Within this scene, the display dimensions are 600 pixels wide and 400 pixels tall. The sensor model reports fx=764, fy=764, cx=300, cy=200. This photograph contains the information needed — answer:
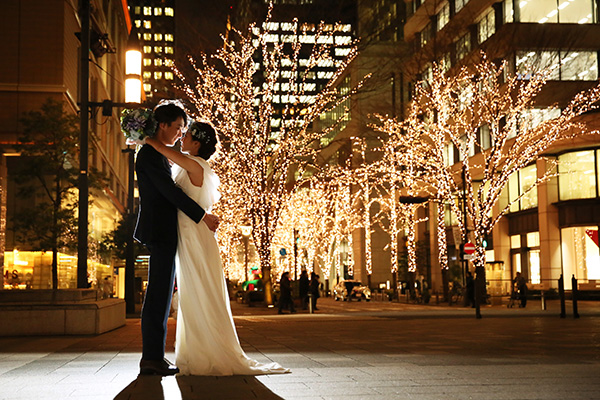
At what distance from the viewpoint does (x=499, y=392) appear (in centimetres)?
505

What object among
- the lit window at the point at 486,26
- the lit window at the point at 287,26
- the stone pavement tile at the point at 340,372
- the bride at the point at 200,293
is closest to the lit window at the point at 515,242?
the lit window at the point at 486,26

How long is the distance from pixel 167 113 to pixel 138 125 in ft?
0.91

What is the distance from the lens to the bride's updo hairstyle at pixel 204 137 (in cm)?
629

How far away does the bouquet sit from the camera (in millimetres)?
6137

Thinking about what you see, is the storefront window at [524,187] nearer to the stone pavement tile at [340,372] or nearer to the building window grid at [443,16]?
the building window grid at [443,16]

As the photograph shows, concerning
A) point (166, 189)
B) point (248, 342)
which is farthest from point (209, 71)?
point (166, 189)

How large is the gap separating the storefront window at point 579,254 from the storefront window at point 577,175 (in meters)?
1.80

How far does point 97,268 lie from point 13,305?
36.8m

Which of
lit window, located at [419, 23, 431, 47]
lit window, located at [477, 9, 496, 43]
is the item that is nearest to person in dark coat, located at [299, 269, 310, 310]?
lit window, located at [477, 9, 496, 43]

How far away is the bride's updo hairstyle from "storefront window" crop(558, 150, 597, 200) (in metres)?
36.1

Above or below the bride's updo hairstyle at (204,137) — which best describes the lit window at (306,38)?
above

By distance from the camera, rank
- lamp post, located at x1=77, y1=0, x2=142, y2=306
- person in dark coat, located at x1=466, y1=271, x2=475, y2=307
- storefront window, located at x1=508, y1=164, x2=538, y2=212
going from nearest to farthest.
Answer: lamp post, located at x1=77, y1=0, x2=142, y2=306 → person in dark coat, located at x1=466, y1=271, x2=475, y2=307 → storefront window, located at x1=508, y1=164, x2=538, y2=212

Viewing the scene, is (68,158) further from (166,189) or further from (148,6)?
(148,6)

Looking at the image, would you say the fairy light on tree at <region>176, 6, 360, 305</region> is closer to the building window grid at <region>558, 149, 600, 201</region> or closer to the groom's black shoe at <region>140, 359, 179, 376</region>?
the building window grid at <region>558, 149, 600, 201</region>
